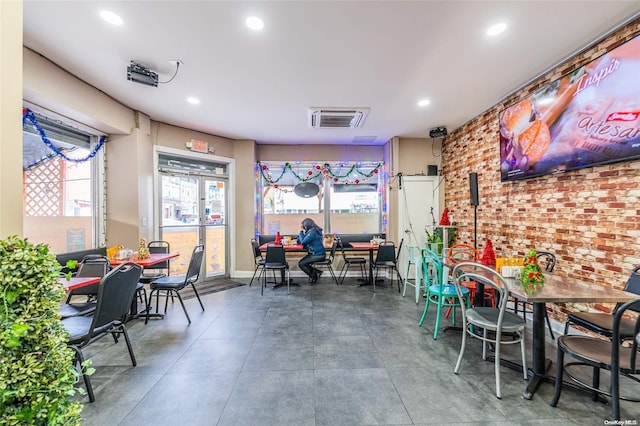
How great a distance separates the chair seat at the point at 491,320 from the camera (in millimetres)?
2067

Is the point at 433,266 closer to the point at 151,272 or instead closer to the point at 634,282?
the point at 634,282

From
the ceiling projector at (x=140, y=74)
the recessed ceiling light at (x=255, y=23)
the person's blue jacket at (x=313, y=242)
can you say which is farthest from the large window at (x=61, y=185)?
the person's blue jacket at (x=313, y=242)

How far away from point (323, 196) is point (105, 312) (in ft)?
15.1

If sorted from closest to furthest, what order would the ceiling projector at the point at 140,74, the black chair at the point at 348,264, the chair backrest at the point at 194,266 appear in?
the ceiling projector at the point at 140,74
the chair backrest at the point at 194,266
the black chair at the point at 348,264

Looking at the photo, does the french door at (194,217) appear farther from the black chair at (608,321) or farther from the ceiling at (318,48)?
the black chair at (608,321)

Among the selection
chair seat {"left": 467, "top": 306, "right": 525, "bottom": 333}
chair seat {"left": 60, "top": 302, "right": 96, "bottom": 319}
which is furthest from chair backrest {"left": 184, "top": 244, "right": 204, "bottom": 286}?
chair seat {"left": 467, "top": 306, "right": 525, "bottom": 333}

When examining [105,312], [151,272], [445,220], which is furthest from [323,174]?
[105,312]

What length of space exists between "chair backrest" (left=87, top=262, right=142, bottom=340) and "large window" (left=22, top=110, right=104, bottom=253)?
6.57 feet

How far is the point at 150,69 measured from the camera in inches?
117

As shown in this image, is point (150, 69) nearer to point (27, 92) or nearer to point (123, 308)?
point (27, 92)

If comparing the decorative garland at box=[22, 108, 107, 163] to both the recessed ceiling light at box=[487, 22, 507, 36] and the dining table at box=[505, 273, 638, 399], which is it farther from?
the dining table at box=[505, 273, 638, 399]

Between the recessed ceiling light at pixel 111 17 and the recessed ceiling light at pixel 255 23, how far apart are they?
105cm

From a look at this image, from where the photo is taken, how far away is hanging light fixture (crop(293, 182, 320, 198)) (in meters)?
6.09

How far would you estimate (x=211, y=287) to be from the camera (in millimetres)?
4945
